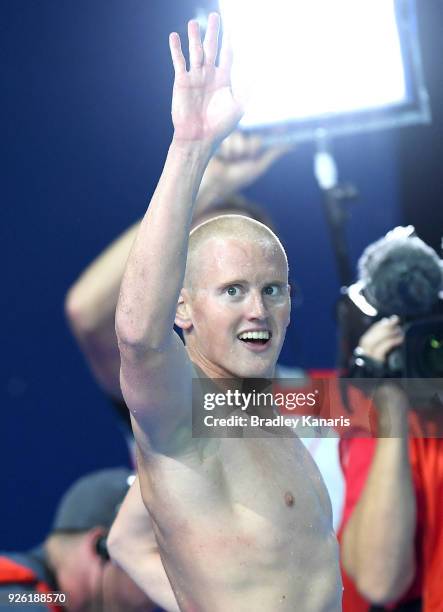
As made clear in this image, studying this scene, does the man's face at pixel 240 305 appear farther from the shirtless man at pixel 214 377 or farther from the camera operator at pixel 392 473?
the camera operator at pixel 392 473

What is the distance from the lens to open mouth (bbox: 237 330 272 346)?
1392 millimetres

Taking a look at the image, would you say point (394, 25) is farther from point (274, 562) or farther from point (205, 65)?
point (274, 562)

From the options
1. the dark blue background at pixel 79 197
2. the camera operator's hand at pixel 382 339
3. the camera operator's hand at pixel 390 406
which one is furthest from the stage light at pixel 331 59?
the camera operator's hand at pixel 390 406

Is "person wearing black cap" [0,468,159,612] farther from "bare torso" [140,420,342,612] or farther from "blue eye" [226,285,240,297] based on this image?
"blue eye" [226,285,240,297]

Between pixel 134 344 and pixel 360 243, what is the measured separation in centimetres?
108

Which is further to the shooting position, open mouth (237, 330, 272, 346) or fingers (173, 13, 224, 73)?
open mouth (237, 330, 272, 346)

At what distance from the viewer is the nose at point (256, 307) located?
1.39 m

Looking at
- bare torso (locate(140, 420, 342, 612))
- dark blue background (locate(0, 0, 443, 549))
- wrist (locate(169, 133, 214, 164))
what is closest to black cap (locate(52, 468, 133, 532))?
dark blue background (locate(0, 0, 443, 549))

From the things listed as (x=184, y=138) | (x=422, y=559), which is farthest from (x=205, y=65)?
(x=422, y=559)

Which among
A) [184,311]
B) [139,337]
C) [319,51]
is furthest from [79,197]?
[139,337]

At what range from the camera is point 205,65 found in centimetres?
125

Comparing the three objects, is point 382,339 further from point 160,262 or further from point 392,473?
point 160,262

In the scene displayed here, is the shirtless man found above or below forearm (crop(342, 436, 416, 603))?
above

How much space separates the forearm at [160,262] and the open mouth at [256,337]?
20 centimetres
